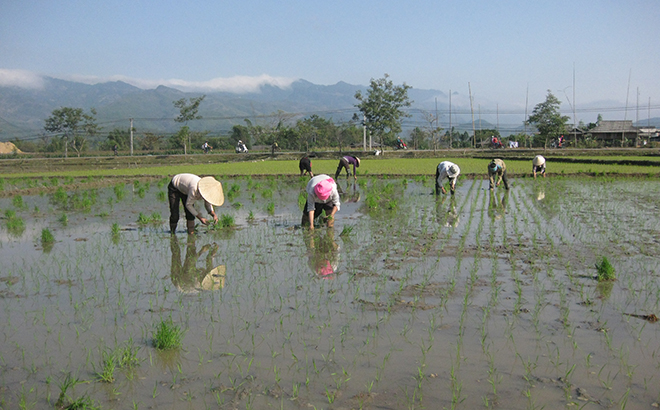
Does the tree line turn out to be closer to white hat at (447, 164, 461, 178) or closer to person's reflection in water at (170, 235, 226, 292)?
white hat at (447, 164, 461, 178)

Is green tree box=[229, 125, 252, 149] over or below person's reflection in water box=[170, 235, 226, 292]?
over

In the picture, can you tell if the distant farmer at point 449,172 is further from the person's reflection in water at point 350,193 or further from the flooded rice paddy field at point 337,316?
the flooded rice paddy field at point 337,316

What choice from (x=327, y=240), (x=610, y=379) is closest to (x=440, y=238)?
A: (x=327, y=240)

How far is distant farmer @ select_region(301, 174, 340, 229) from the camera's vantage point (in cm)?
729

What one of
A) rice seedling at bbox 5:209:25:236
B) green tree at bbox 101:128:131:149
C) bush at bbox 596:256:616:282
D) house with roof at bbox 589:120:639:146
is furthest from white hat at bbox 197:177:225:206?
green tree at bbox 101:128:131:149

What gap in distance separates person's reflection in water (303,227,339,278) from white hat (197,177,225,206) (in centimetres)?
136

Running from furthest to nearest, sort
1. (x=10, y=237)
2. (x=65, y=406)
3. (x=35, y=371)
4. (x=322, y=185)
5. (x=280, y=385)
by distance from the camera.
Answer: (x=10, y=237), (x=322, y=185), (x=35, y=371), (x=280, y=385), (x=65, y=406)

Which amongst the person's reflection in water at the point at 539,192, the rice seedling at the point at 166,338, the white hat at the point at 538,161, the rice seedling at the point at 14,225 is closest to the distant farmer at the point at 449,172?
the person's reflection in water at the point at 539,192

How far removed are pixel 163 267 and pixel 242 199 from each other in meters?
6.98

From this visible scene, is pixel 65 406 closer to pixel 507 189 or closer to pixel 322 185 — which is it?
pixel 322 185

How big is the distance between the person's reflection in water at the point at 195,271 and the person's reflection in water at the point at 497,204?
529 centimetres

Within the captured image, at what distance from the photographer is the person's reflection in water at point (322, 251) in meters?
5.80

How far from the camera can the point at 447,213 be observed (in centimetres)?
988

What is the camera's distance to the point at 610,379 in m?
3.19
